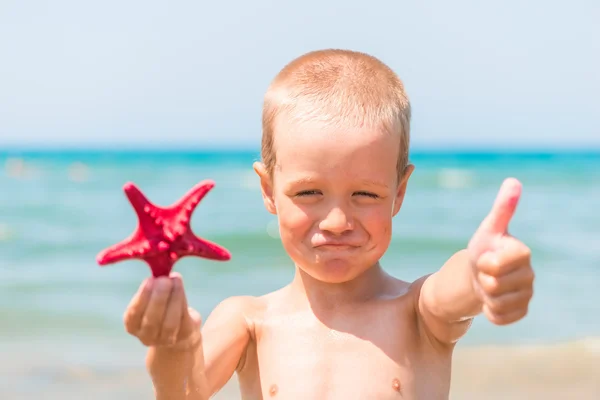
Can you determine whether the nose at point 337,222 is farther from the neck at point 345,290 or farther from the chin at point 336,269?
the neck at point 345,290

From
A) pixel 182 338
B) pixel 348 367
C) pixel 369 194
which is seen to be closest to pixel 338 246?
pixel 369 194

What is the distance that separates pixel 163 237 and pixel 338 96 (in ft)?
2.97

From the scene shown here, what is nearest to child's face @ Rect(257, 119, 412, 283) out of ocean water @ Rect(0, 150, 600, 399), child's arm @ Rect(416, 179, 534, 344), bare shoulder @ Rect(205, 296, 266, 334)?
bare shoulder @ Rect(205, 296, 266, 334)

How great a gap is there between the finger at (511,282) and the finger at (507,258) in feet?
0.03

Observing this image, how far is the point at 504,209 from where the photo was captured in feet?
7.20

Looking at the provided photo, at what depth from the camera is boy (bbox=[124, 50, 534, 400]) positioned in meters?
2.89

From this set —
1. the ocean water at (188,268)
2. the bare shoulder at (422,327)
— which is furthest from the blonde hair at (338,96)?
the ocean water at (188,268)

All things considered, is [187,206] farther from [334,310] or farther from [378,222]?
[334,310]

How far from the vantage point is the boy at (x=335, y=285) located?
2887 millimetres

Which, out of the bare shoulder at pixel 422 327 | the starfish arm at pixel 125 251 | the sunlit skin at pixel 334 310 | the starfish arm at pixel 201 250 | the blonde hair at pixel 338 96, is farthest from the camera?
the bare shoulder at pixel 422 327

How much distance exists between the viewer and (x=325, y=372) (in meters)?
3.10

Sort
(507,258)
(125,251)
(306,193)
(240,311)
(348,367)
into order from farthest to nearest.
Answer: (240,311)
(348,367)
(306,193)
(125,251)
(507,258)

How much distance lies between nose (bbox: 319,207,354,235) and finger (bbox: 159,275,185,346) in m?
0.65

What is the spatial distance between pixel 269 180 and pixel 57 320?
5386 mm
